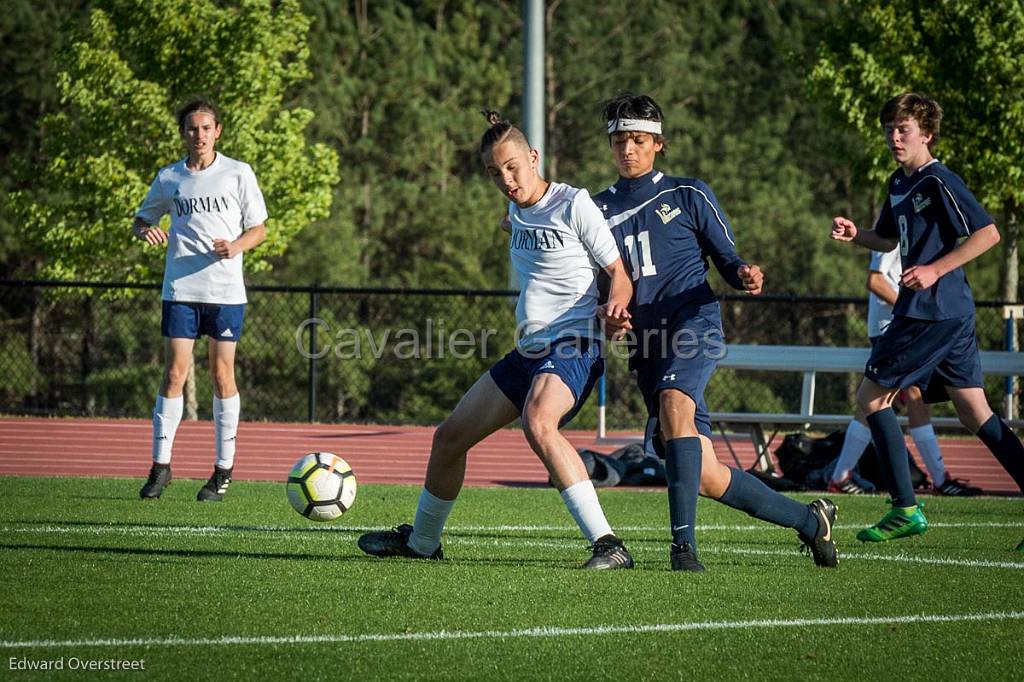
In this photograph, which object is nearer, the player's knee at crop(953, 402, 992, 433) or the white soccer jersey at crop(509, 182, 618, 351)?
the white soccer jersey at crop(509, 182, 618, 351)

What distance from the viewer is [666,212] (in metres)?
6.54

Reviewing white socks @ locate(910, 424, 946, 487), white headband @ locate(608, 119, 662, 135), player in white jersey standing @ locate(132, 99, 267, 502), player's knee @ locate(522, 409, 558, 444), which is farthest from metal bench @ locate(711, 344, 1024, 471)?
player's knee @ locate(522, 409, 558, 444)

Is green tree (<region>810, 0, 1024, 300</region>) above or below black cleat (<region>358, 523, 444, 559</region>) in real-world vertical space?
above

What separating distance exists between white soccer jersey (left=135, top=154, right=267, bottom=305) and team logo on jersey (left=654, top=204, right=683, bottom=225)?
342 centimetres

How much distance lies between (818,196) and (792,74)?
11.0 ft

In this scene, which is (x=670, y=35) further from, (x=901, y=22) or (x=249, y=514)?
(x=249, y=514)

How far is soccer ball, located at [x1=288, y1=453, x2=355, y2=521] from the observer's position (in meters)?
7.13

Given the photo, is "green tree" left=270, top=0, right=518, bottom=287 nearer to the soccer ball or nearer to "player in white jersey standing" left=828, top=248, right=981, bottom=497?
"player in white jersey standing" left=828, top=248, right=981, bottom=497

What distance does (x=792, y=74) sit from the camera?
126 ft

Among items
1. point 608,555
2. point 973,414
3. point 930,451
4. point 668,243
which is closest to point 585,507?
point 608,555

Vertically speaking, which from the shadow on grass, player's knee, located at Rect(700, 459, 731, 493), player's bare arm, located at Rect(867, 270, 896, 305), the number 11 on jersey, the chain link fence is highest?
the number 11 on jersey

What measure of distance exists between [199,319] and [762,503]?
4200mm

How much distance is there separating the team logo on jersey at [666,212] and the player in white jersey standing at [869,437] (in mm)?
4297

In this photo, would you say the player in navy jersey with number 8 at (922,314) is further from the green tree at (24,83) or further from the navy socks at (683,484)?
the green tree at (24,83)
